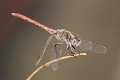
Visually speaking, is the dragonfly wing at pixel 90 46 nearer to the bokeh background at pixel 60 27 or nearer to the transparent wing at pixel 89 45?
the transparent wing at pixel 89 45

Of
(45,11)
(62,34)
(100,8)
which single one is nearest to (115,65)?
(100,8)

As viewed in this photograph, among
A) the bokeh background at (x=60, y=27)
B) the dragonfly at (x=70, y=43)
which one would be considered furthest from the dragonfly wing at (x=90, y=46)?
the bokeh background at (x=60, y=27)

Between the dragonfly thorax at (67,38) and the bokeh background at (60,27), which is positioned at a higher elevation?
the bokeh background at (60,27)

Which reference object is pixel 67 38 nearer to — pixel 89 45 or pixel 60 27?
pixel 89 45

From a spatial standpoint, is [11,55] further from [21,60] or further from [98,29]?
[98,29]

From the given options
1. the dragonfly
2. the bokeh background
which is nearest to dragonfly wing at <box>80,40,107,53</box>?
the dragonfly

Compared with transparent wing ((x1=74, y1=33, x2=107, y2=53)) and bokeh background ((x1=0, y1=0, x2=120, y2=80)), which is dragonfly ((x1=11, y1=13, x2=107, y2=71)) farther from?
bokeh background ((x1=0, y1=0, x2=120, y2=80))

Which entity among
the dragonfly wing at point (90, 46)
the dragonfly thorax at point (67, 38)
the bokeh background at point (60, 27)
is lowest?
the dragonfly wing at point (90, 46)

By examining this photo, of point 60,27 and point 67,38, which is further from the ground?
point 60,27

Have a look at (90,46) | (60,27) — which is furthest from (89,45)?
(60,27)
